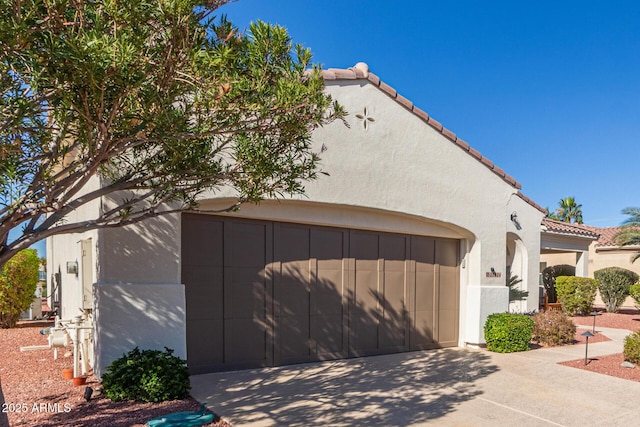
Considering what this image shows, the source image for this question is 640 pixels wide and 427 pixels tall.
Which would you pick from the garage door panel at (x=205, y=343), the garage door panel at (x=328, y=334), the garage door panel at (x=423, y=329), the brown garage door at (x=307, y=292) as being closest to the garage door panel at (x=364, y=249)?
the brown garage door at (x=307, y=292)

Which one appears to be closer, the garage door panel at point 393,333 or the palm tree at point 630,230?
the garage door panel at point 393,333

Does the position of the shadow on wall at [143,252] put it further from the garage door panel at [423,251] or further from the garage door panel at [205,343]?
the garage door panel at [423,251]

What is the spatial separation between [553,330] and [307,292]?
7099mm

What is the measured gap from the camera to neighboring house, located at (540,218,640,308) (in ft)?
63.1

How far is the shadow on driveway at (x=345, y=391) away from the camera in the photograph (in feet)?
20.2

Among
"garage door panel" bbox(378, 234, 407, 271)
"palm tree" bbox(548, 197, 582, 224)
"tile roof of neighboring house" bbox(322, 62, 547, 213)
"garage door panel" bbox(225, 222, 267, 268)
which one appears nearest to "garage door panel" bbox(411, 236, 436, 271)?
"garage door panel" bbox(378, 234, 407, 271)

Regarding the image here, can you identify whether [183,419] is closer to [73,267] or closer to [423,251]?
[73,267]

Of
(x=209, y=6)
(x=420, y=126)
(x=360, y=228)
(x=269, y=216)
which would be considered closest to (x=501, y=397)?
(x=360, y=228)

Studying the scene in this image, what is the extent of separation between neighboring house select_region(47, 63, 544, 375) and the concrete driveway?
0.85 metres

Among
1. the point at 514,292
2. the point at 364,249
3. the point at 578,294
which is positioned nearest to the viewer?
the point at 364,249

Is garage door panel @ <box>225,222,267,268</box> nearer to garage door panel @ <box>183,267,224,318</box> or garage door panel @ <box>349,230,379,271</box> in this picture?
garage door panel @ <box>183,267,224,318</box>

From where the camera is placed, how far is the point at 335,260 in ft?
32.4

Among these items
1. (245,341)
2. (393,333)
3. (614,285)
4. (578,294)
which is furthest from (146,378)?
(614,285)

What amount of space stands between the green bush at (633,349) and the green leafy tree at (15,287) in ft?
53.2
